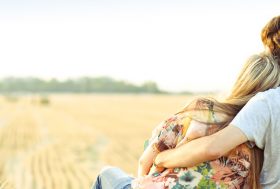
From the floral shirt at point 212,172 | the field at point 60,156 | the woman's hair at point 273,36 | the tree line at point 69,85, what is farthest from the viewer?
the tree line at point 69,85

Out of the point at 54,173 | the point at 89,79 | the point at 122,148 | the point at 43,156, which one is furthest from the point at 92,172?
the point at 89,79

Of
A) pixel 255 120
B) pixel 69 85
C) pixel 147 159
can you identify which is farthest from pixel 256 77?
pixel 69 85

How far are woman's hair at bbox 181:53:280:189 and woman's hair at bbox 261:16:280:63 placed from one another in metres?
0.10

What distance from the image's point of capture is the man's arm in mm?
2424

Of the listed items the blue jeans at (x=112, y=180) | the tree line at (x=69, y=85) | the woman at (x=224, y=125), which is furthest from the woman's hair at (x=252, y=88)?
the tree line at (x=69, y=85)

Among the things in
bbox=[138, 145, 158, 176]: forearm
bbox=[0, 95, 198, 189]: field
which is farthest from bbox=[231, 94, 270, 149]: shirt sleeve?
bbox=[0, 95, 198, 189]: field

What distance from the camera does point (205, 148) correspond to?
97.2 inches

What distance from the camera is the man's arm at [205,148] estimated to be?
7.95 feet

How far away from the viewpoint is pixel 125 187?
2795 mm

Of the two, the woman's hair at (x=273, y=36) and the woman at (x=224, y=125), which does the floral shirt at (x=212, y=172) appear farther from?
the woman's hair at (x=273, y=36)

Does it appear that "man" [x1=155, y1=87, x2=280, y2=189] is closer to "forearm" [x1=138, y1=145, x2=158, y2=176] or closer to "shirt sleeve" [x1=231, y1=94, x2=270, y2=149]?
"shirt sleeve" [x1=231, y1=94, x2=270, y2=149]

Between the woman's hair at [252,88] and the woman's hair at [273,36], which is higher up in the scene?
the woman's hair at [273,36]

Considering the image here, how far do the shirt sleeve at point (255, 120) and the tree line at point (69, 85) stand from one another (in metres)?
138

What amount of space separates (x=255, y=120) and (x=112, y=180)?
81 centimetres
